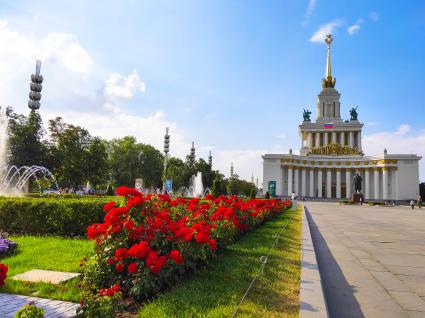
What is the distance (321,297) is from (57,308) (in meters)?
3.50

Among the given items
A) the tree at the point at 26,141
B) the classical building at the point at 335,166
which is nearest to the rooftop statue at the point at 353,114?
the classical building at the point at 335,166

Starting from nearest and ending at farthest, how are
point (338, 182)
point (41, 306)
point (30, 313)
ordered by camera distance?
1. point (30, 313)
2. point (41, 306)
3. point (338, 182)

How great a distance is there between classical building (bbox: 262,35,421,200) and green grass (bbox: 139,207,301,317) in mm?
70691

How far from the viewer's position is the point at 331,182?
8819 centimetres

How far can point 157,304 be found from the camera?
4410 millimetres

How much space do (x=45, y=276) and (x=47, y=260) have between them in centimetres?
126

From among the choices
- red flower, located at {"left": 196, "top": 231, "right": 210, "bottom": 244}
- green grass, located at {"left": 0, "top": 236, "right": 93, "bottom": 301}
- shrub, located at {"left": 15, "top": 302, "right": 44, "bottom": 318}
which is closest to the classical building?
green grass, located at {"left": 0, "top": 236, "right": 93, "bottom": 301}

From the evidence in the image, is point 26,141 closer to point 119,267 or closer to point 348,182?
point 119,267

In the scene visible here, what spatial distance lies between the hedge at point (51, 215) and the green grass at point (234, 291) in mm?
4388

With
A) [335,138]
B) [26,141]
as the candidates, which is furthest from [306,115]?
[26,141]

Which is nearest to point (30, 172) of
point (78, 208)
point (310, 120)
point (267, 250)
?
point (78, 208)

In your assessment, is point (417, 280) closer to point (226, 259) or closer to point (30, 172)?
point (226, 259)

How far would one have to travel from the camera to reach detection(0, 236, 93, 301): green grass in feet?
15.9

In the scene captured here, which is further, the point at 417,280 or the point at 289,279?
the point at 417,280
